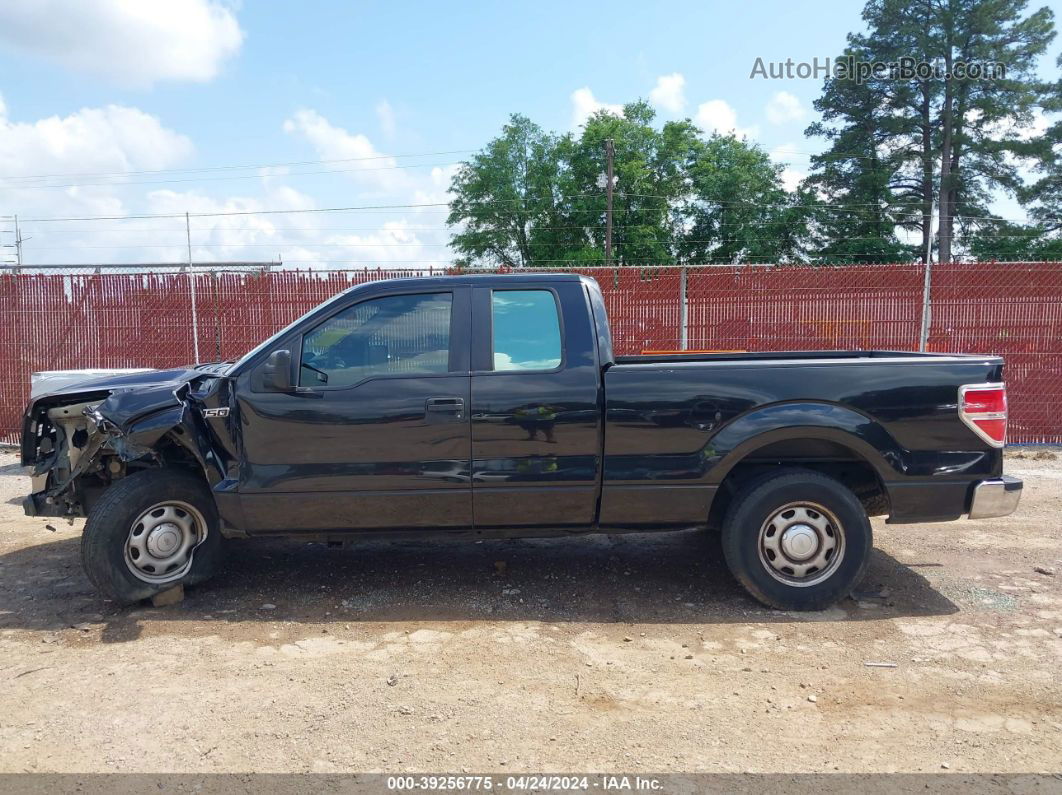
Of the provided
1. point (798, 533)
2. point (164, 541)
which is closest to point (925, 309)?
point (798, 533)

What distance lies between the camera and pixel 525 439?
4.31 metres

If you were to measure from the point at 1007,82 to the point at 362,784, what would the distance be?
45.7 m

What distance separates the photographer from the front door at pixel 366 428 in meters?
4.29

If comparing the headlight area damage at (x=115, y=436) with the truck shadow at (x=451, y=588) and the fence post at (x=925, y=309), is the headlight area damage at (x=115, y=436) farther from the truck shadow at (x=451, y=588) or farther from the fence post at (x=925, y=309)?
the fence post at (x=925, y=309)

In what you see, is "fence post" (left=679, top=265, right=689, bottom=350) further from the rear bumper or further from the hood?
the hood

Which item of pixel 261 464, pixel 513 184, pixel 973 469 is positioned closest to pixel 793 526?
pixel 973 469

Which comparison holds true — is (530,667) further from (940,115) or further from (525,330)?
(940,115)

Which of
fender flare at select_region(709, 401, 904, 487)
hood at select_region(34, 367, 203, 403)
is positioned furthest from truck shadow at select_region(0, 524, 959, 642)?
Answer: hood at select_region(34, 367, 203, 403)

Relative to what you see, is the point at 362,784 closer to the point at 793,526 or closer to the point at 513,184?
the point at 793,526

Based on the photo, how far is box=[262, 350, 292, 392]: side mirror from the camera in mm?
4188

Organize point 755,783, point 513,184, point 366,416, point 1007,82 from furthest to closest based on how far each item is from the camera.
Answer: point 513,184
point 1007,82
point 366,416
point 755,783

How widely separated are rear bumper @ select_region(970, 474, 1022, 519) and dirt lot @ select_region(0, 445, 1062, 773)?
60 cm

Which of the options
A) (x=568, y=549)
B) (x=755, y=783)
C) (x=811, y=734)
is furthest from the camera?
(x=568, y=549)

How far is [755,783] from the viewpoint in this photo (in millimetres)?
2764
